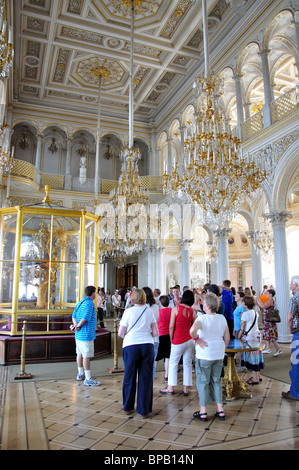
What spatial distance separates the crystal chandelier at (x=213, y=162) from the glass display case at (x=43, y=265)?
2513 millimetres

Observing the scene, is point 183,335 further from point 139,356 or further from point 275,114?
point 275,114

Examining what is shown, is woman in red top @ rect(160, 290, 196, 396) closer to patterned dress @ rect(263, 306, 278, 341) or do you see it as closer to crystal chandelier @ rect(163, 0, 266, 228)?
crystal chandelier @ rect(163, 0, 266, 228)

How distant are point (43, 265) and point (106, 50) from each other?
377 inches

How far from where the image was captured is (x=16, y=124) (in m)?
16.4

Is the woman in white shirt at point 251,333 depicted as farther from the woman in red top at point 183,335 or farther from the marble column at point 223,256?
the marble column at point 223,256

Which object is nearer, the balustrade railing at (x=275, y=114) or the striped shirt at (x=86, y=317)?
the striped shirt at (x=86, y=317)

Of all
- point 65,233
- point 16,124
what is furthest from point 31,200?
point 65,233

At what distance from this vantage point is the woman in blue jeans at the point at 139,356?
3623mm

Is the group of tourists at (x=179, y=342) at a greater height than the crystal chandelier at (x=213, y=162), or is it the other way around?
the crystal chandelier at (x=213, y=162)

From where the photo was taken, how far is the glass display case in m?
6.77

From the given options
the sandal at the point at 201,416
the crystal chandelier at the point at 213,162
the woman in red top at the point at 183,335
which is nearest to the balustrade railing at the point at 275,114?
the crystal chandelier at the point at 213,162

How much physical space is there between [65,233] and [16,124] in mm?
11414
